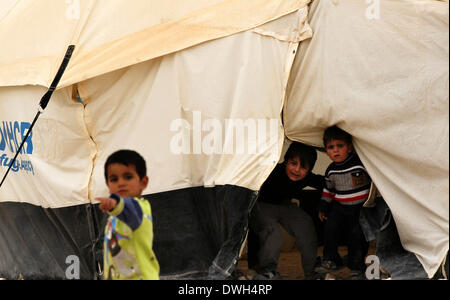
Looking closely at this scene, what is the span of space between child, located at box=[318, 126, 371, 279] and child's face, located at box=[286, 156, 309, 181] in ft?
0.48

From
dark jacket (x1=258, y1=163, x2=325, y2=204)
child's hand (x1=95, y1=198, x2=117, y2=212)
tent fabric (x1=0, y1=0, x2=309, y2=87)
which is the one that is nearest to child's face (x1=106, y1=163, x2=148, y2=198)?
child's hand (x1=95, y1=198, x2=117, y2=212)

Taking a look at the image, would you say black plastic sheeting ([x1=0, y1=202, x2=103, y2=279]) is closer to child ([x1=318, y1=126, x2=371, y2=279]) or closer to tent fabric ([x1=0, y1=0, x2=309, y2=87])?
tent fabric ([x1=0, y1=0, x2=309, y2=87])

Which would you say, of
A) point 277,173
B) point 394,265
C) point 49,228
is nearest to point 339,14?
Result: point 277,173

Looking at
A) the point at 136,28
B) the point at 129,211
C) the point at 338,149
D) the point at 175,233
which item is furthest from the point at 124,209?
the point at 338,149

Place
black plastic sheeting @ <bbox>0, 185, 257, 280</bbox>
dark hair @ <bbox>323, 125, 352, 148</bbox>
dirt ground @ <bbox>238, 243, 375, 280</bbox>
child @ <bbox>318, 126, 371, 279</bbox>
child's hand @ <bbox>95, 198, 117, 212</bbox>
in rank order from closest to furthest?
child's hand @ <bbox>95, 198, 117, 212</bbox>
black plastic sheeting @ <bbox>0, 185, 257, 280</bbox>
dark hair @ <bbox>323, 125, 352, 148</bbox>
child @ <bbox>318, 126, 371, 279</bbox>
dirt ground @ <bbox>238, 243, 375, 280</bbox>

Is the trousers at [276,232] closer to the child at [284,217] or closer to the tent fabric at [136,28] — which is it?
the child at [284,217]

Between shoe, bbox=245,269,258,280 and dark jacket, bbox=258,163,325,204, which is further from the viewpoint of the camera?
dark jacket, bbox=258,163,325,204

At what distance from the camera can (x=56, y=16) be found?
13.5 ft

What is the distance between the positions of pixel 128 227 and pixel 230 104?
109 cm

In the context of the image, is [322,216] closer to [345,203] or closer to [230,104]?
[345,203]

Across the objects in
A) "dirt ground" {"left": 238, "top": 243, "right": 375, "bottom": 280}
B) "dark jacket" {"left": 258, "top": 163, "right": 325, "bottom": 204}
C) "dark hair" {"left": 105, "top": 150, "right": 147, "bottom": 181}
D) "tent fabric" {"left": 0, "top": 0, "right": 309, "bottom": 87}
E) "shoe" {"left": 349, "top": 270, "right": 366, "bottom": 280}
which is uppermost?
"tent fabric" {"left": 0, "top": 0, "right": 309, "bottom": 87}

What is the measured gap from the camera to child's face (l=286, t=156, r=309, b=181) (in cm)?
430

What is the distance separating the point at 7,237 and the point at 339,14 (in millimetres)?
2381
